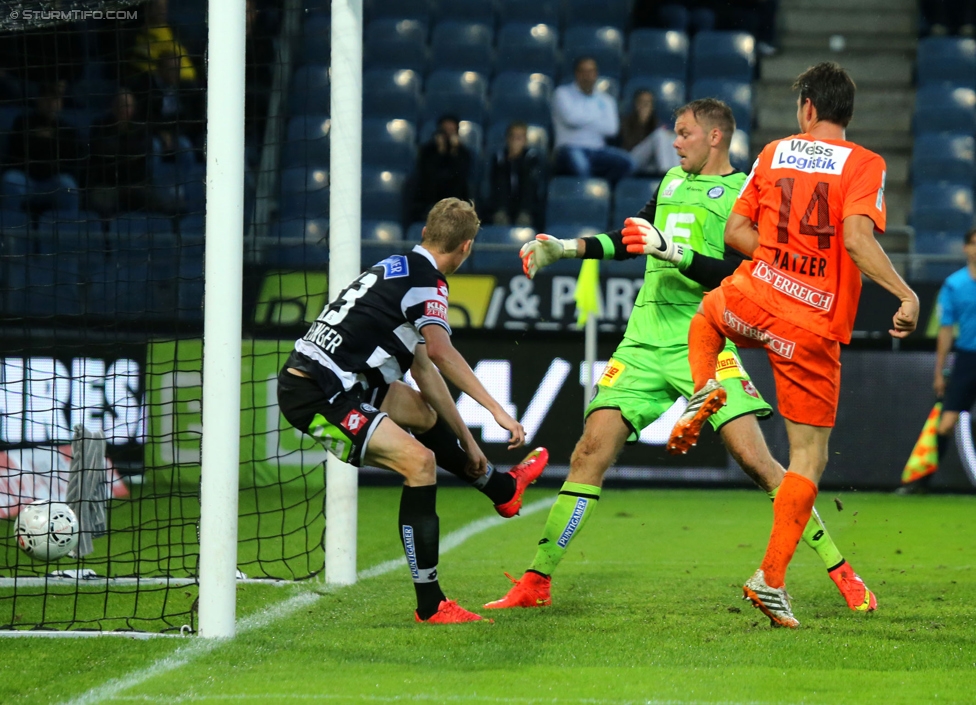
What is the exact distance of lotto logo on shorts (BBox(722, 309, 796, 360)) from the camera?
4.85 m

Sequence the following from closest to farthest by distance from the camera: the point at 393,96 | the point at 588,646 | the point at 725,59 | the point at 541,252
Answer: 1. the point at 588,646
2. the point at 541,252
3. the point at 393,96
4. the point at 725,59

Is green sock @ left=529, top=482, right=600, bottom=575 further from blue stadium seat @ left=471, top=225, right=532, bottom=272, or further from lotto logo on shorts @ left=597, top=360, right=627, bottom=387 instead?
blue stadium seat @ left=471, top=225, right=532, bottom=272

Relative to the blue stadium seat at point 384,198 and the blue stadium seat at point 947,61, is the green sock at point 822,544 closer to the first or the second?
the blue stadium seat at point 384,198

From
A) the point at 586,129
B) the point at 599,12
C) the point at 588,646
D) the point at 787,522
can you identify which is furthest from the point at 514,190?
the point at 588,646

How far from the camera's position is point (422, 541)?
498 centimetres

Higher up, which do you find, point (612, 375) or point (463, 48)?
point (463, 48)

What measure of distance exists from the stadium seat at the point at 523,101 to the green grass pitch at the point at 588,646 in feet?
25.1

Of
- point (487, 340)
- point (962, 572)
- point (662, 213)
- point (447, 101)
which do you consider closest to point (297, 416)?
point (662, 213)

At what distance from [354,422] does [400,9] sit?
37.5 ft

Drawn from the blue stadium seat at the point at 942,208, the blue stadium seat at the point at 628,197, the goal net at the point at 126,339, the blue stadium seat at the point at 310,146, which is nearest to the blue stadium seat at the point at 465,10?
the goal net at the point at 126,339

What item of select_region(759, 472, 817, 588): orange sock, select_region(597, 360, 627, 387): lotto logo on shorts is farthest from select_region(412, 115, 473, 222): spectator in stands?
select_region(759, 472, 817, 588): orange sock

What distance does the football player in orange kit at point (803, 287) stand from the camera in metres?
4.76

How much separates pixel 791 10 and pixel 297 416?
12.9m

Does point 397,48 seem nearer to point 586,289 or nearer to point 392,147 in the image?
point 392,147
